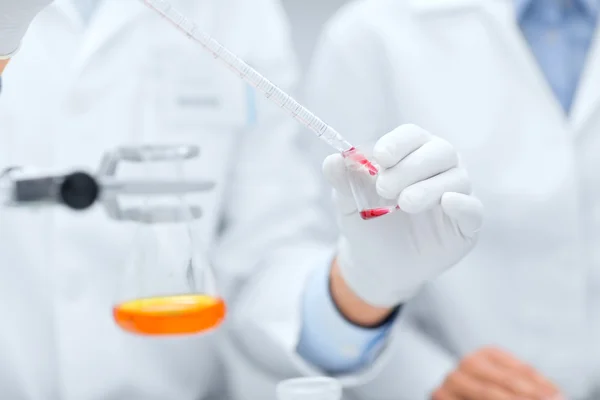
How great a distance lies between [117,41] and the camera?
4.14 feet

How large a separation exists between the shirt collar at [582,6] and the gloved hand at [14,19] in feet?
3.11

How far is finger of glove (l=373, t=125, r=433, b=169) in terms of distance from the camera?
856 mm

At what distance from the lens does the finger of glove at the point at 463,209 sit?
2.85 ft

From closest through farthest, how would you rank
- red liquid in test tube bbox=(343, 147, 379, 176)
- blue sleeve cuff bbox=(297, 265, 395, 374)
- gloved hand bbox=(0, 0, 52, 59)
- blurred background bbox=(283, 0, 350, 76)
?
gloved hand bbox=(0, 0, 52, 59), red liquid in test tube bbox=(343, 147, 379, 176), blue sleeve cuff bbox=(297, 265, 395, 374), blurred background bbox=(283, 0, 350, 76)

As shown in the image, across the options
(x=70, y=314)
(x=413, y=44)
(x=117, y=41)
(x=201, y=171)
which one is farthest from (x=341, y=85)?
(x=70, y=314)

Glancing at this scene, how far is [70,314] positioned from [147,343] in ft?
0.45

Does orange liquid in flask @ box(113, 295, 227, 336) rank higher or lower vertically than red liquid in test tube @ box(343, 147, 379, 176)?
lower

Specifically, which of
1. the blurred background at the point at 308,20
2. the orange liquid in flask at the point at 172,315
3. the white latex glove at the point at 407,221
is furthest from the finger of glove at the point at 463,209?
the blurred background at the point at 308,20

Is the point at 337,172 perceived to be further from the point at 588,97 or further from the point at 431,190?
the point at 588,97

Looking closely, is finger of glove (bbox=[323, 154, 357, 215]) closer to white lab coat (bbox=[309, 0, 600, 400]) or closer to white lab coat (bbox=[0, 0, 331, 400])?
white lab coat (bbox=[0, 0, 331, 400])

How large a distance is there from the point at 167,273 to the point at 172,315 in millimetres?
75

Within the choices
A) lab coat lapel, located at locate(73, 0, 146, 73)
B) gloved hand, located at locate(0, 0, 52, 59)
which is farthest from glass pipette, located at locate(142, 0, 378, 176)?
lab coat lapel, located at locate(73, 0, 146, 73)

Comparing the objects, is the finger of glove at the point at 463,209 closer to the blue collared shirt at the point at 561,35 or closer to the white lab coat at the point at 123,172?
the white lab coat at the point at 123,172

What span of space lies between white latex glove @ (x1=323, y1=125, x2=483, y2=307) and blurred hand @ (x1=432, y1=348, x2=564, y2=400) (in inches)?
8.3
